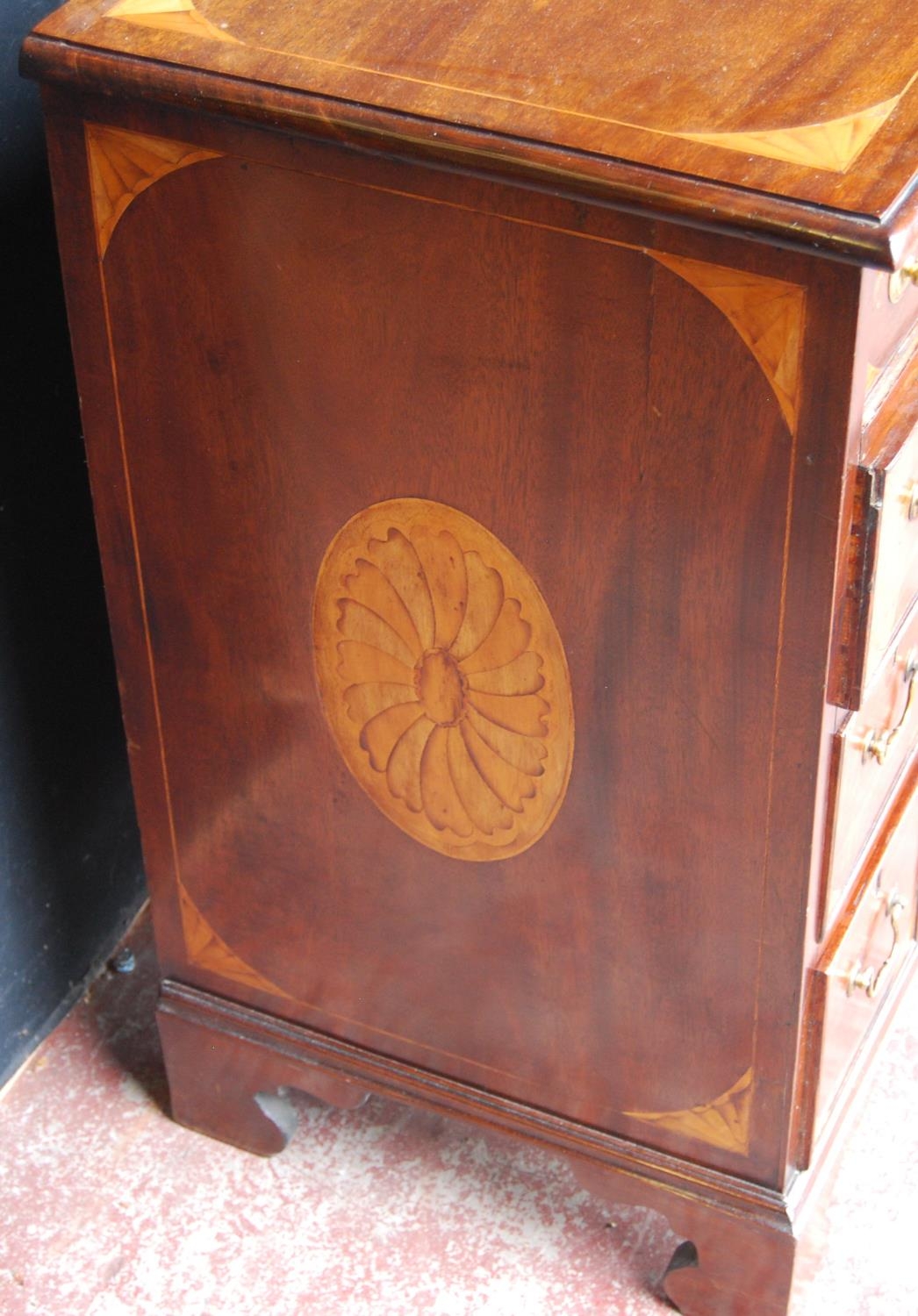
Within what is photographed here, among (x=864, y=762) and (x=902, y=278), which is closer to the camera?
(x=902, y=278)

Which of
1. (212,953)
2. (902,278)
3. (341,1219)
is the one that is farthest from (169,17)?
(341,1219)

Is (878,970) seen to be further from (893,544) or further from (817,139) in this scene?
(817,139)

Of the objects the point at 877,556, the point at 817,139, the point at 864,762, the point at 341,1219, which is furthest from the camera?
the point at 341,1219

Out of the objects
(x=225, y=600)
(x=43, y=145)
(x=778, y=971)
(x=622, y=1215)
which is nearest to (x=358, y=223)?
(x=225, y=600)

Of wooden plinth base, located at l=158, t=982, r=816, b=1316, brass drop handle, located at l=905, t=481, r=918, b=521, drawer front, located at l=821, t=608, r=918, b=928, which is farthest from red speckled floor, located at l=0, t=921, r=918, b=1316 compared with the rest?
brass drop handle, located at l=905, t=481, r=918, b=521

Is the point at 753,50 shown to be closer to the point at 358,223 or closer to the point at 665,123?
the point at 665,123

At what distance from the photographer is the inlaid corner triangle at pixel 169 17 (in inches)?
51.7

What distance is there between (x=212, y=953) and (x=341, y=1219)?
32cm

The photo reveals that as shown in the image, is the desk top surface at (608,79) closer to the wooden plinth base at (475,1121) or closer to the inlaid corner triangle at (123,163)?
Result: the inlaid corner triangle at (123,163)

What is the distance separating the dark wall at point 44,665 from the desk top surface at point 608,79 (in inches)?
15.9

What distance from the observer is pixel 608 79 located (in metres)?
1.24

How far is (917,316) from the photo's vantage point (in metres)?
1.30

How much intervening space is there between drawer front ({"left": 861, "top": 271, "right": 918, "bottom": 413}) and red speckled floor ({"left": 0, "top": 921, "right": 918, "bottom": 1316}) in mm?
964

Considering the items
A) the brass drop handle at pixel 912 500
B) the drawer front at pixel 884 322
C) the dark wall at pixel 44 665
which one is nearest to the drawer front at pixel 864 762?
the brass drop handle at pixel 912 500
